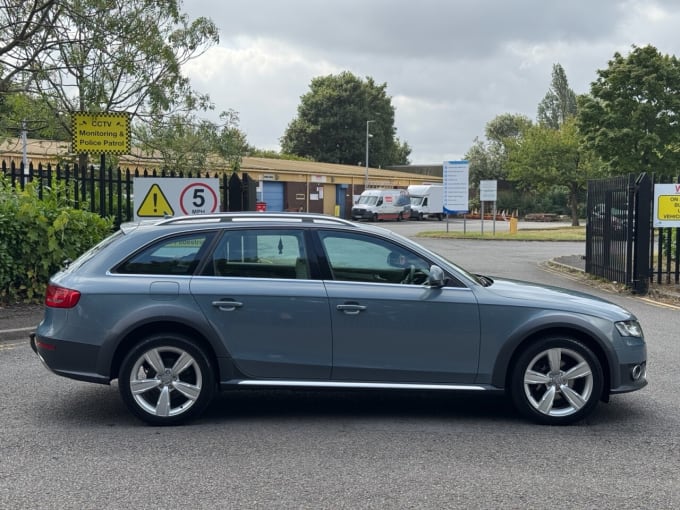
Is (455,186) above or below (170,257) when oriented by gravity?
above

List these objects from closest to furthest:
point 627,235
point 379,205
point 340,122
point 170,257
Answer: point 170,257, point 627,235, point 379,205, point 340,122

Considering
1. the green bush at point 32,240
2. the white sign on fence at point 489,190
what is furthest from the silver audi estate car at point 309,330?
the white sign on fence at point 489,190

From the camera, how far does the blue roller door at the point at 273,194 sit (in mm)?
46500

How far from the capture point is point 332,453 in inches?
194

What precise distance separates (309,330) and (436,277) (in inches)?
40.0

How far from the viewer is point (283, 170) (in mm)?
47281

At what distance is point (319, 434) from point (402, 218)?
49.6 meters

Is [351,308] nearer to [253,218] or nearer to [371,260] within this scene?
[371,260]

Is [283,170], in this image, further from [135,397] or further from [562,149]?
[135,397]

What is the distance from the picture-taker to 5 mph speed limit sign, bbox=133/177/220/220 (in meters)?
11.6

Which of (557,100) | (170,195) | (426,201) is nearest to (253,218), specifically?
(170,195)

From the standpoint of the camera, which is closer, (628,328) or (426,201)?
(628,328)

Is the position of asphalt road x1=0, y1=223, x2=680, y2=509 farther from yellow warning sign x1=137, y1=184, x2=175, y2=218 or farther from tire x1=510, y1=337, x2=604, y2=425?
yellow warning sign x1=137, y1=184, x2=175, y2=218

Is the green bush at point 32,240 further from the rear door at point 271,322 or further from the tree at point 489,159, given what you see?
the tree at point 489,159
